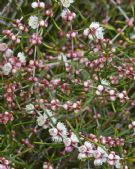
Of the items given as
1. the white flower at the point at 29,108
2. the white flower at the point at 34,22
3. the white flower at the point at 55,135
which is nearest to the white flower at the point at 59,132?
the white flower at the point at 55,135

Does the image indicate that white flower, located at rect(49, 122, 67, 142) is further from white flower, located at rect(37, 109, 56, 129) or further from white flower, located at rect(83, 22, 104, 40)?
→ white flower, located at rect(83, 22, 104, 40)

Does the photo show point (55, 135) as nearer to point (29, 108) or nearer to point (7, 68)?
point (29, 108)

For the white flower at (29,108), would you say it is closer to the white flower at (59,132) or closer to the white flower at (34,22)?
the white flower at (59,132)

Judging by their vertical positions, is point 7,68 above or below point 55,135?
above

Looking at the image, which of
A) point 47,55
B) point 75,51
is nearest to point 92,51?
point 75,51

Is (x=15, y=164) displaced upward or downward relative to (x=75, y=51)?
downward

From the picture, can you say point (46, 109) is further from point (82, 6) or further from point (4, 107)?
point (82, 6)

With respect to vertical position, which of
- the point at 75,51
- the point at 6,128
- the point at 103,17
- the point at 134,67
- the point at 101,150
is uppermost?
the point at 103,17

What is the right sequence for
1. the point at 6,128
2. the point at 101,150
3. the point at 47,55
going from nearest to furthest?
the point at 101,150, the point at 6,128, the point at 47,55

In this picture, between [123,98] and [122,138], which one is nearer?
[123,98]

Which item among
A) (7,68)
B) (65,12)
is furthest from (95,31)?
(7,68)

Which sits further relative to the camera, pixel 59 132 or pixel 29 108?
pixel 29 108
